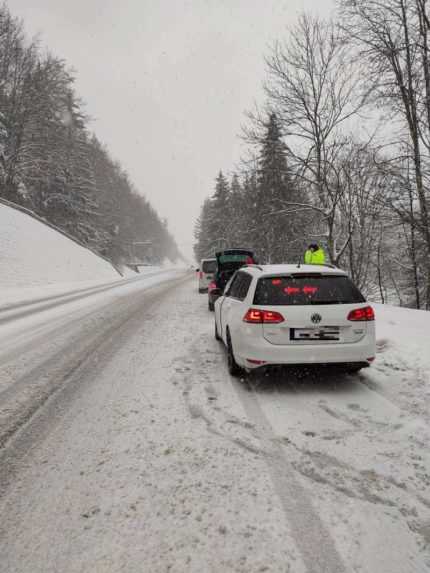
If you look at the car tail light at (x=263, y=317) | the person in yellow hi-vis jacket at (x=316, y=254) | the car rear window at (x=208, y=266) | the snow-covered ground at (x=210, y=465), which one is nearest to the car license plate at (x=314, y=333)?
the car tail light at (x=263, y=317)

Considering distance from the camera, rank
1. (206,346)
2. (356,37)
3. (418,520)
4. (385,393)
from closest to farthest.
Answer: (418,520), (385,393), (206,346), (356,37)

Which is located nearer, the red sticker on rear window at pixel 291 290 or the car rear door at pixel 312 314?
the car rear door at pixel 312 314

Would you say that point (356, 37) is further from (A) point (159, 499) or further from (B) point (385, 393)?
(A) point (159, 499)

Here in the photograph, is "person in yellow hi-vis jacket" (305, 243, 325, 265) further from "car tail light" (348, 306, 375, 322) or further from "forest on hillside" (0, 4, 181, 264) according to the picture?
"forest on hillside" (0, 4, 181, 264)

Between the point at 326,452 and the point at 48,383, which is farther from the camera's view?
the point at 48,383

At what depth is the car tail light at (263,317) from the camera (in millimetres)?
4266

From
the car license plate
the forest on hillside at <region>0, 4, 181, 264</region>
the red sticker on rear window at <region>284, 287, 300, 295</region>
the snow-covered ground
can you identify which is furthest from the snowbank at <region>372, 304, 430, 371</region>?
the forest on hillside at <region>0, 4, 181, 264</region>

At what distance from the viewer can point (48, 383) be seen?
468 cm

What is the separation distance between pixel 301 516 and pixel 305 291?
271cm

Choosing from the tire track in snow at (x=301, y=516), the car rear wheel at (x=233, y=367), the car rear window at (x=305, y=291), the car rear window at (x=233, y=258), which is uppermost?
the car rear window at (x=233, y=258)

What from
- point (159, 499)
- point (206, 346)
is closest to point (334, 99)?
point (206, 346)

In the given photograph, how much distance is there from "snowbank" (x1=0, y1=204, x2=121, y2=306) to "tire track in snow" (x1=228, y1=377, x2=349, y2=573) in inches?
510

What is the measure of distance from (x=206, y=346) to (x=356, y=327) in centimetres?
307

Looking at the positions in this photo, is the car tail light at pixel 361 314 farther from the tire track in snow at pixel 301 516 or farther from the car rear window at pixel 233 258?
the car rear window at pixel 233 258
